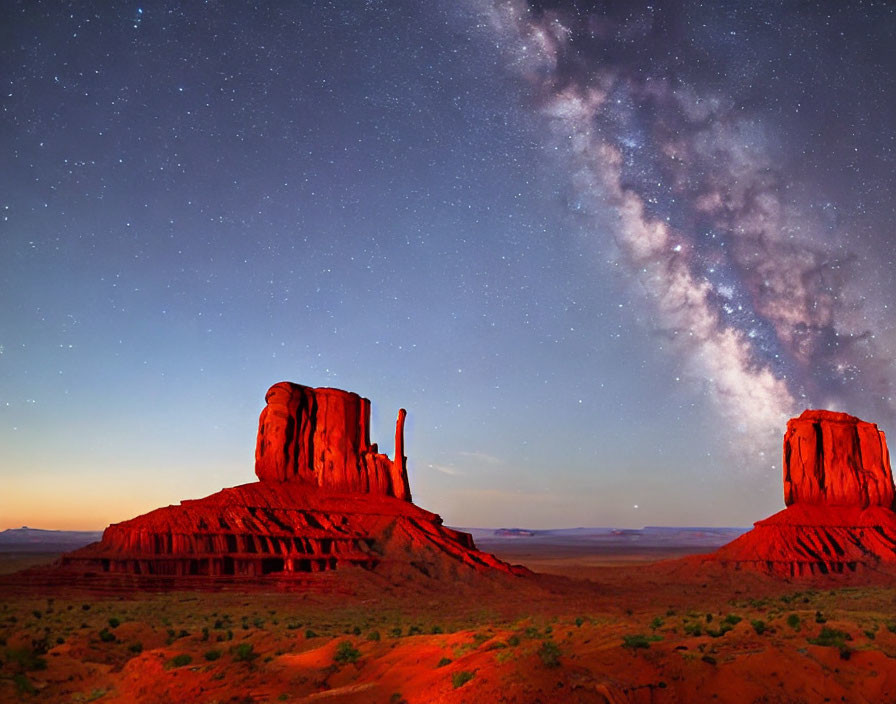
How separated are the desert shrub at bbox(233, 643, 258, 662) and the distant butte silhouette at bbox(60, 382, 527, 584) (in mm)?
29731

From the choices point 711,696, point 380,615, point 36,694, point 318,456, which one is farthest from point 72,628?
point 318,456

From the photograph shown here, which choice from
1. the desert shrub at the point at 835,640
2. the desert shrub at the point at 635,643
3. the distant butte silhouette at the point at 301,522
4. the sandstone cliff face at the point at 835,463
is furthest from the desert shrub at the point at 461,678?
the sandstone cliff face at the point at 835,463

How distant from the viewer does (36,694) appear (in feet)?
67.6

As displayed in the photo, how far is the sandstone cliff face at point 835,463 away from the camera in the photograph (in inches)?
3209

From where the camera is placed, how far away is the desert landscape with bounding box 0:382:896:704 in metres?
14.5

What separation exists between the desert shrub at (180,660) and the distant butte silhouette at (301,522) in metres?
Result: 30.1

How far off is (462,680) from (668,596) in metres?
47.7

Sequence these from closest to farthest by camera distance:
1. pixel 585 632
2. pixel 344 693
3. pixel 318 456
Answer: pixel 344 693
pixel 585 632
pixel 318 456

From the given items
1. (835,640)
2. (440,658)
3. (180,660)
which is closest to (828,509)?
(835,640)

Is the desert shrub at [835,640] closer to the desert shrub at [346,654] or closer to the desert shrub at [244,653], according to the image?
the desert shrub at [346,654]

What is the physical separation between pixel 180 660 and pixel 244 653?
72.6 inches

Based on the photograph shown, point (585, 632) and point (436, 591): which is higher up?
point (585, 632)

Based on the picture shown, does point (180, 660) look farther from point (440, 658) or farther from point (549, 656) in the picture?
point (549, 656)

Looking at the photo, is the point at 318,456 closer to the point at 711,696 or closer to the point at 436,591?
the point at 436,591
